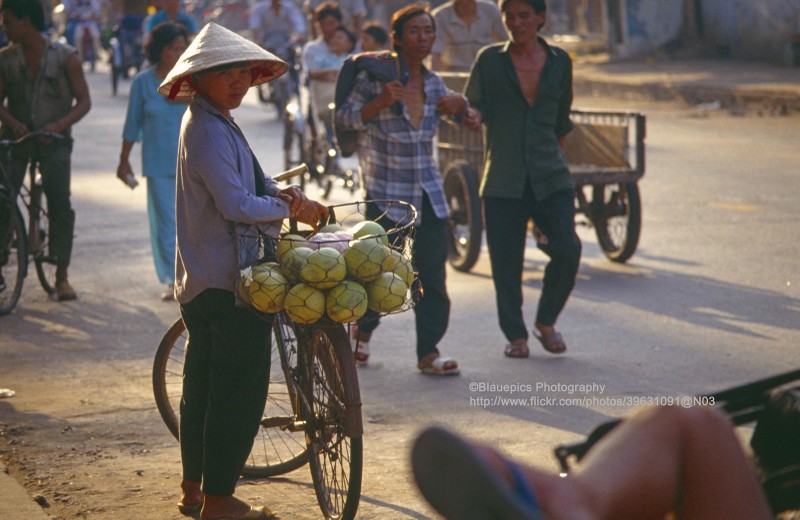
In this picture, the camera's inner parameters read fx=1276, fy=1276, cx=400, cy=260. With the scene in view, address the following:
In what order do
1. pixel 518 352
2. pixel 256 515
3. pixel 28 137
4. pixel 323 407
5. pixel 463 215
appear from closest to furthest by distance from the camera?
pixel 256 515 → pixel 323 407 → pixel 518 352 → pixel 28 137 → pixel 463 215

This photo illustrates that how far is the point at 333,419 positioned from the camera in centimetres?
461

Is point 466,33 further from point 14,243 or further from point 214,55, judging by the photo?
point 214,55

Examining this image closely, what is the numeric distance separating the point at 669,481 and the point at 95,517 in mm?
2639

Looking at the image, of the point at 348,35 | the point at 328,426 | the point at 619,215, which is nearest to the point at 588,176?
the point at 619,215

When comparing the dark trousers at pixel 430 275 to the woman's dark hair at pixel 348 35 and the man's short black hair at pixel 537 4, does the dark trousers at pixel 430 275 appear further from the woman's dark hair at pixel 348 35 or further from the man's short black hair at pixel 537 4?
the woman's dark hair at pixel 348 35

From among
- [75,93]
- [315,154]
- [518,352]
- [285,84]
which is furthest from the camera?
[285,84]

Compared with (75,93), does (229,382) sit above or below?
below

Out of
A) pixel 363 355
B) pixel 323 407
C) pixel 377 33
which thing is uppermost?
pixel 377 33

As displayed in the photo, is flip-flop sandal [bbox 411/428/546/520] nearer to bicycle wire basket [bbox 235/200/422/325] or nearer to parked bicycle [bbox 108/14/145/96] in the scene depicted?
bicycle wire basket [bbox 235/200/422/325]

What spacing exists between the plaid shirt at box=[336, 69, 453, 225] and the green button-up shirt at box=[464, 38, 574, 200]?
15.7 inches

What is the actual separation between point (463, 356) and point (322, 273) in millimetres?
2909

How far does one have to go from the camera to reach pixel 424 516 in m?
4.59

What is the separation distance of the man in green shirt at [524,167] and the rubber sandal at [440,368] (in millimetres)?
A: 502

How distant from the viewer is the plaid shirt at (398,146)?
6.61 metres
